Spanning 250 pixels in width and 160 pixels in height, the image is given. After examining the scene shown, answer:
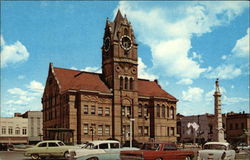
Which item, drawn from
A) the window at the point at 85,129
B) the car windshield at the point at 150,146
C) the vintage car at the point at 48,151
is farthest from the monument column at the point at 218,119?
the car windshield at the point at 150,146

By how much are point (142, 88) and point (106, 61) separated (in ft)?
30.8

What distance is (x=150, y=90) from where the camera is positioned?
69.4 metres

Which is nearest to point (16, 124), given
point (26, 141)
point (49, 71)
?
point (26, 141)

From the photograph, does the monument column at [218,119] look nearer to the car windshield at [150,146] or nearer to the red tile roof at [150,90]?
the red tile roof at [150,90]

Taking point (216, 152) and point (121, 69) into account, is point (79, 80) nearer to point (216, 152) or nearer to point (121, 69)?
point (121, 69)

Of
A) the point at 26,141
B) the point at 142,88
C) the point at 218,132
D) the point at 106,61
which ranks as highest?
the point at 106,61

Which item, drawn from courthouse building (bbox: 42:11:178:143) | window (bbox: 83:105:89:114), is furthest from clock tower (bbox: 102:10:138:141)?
window (bbox: 83:105:89:114)

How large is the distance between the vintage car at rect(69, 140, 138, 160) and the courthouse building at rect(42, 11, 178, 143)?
1211 inches

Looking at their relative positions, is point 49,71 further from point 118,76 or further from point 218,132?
point 218,132

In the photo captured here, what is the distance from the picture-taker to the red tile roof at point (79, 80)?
58569 millimetres

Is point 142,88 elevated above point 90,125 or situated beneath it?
elevated above

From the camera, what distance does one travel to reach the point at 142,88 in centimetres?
6875

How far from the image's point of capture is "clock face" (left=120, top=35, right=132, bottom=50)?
6381 centimetres

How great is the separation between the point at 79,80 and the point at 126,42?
10.9 m
